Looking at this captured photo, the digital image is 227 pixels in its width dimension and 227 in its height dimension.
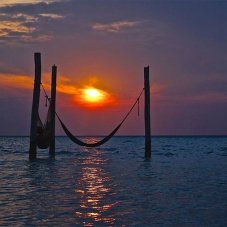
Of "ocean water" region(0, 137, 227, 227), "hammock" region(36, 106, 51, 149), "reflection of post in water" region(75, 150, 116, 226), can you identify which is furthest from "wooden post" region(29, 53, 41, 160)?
"reflection of post in water" region(75, 150, 116, 226)

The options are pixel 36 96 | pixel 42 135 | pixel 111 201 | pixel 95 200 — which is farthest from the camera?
pixel 42 135

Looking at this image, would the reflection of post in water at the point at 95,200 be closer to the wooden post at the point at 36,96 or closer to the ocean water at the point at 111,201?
the ocean water at the point at 111,201

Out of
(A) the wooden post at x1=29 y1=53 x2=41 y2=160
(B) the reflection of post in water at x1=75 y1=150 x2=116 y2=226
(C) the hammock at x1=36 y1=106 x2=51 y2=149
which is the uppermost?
(A) the wooden post at x1=29 y1=53 x2=41 y2=160

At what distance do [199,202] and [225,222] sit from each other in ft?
7.44

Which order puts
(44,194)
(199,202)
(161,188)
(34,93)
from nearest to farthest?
1. (199,202)
2. (44,194)
3. (161,188)
4. (34,93)

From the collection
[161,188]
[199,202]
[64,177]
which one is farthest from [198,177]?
[199,202]

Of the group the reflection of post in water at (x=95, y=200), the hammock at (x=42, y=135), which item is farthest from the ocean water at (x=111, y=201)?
the hammock at (x=42, y=135)

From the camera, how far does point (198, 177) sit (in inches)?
695

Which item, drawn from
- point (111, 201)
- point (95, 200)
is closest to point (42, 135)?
point (95, 200)

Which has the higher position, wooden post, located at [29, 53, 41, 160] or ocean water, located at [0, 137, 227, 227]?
wooden post, located at [29, 53, 41, 160]

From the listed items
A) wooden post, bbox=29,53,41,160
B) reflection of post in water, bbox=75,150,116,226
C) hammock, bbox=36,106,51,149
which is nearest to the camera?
reflection of post in water, bbox=75,150,116,226

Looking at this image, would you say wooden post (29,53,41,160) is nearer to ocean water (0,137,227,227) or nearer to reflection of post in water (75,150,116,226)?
ocean water (0,137,227,227)

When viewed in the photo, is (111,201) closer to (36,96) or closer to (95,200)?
(95,200)

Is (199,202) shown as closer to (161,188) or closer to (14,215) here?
(161,188)
